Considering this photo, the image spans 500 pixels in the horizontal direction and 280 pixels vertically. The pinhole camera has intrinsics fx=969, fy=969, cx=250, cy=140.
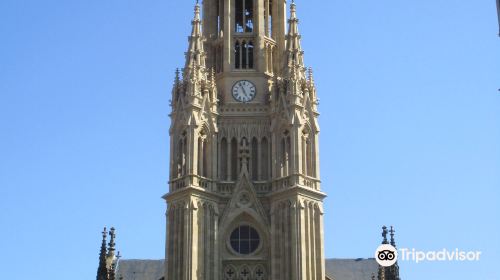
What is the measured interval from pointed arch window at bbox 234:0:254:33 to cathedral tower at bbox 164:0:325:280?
1.24m

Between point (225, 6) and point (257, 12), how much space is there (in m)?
2.95

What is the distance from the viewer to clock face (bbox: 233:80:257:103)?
83.6m

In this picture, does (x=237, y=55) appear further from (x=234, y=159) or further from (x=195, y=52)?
(x=234, y=159)

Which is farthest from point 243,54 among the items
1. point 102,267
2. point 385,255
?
point 385,255

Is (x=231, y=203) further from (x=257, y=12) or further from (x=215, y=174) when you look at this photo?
(x=257, y=12)

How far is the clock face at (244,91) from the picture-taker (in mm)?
83562

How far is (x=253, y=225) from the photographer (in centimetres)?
7881

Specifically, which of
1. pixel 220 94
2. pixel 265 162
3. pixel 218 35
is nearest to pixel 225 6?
pixel 218 35

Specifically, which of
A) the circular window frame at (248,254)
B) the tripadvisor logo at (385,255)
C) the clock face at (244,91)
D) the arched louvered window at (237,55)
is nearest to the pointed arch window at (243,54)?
the arched louvered window at (237,55)

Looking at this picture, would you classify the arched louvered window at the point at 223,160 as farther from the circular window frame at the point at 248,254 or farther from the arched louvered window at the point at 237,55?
the arched louvered window at the point at 237,55

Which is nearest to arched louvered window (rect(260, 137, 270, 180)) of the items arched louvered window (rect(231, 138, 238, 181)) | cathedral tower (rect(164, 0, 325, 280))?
cathedral tower (rect(164, 0, 325, 280))

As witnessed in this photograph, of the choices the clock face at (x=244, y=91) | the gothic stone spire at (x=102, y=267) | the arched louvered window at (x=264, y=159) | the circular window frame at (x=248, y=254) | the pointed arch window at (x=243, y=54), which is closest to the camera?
the gothic stone spire at (x=102, y=267)

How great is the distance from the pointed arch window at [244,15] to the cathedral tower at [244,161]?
124cm

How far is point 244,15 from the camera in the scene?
290ft
